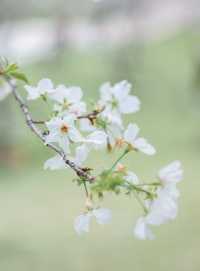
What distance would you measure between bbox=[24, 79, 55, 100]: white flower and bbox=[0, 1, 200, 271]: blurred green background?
7 centimetres

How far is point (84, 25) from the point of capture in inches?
321

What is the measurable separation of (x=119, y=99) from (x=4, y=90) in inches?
7.2

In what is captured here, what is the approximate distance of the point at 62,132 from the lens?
2.32 feet

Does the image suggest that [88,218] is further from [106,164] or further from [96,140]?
[106,164]

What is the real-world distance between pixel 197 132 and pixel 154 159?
0.77 metres

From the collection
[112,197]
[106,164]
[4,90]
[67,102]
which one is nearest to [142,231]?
[67,102]

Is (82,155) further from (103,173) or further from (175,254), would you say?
(175,254)

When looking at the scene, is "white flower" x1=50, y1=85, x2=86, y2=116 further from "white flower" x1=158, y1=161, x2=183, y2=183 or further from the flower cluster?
"white flower" x1=158, y1=161, x2=183, y2=183

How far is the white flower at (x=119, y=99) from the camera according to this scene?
806mm

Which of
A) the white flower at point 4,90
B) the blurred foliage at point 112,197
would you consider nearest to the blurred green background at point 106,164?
the blurred foliage at point 112,197

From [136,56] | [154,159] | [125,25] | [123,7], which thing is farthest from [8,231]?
[125,25]

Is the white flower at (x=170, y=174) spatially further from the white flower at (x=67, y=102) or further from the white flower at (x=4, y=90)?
the white flower at (x=4, y=90)

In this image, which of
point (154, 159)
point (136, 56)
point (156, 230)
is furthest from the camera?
point (136, 56)

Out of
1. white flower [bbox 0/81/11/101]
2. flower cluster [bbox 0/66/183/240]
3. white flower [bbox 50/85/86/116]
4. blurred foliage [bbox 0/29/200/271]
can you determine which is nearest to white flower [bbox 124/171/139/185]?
flower cluster [bbox 0/66/183/240]
